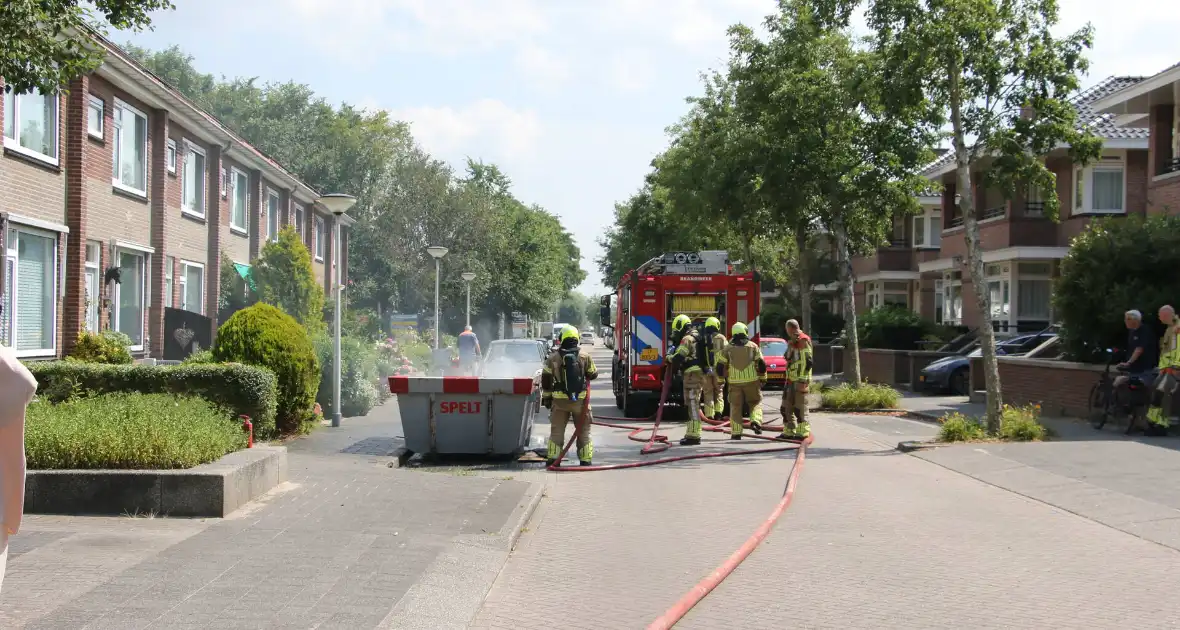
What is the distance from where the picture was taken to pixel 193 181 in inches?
996

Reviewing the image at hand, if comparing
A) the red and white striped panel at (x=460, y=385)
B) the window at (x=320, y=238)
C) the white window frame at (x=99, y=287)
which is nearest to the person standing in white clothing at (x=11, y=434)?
the red and white striped panel at (x=460, y=385)

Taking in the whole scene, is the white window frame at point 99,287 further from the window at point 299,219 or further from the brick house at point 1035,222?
the brick house at point 1035,222

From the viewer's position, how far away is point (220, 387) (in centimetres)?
1228

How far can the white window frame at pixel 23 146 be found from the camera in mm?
16462

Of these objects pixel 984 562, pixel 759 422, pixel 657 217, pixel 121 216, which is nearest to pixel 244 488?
pixel 984 562

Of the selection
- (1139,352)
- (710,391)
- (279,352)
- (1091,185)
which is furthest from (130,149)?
(1091,185)

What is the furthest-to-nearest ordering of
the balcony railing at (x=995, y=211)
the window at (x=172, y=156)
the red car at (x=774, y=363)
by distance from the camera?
1. the balcony railing at (x=995, y=211)
2. the red car at (x=774, y=363)
3. the window at (x=172, y=156)

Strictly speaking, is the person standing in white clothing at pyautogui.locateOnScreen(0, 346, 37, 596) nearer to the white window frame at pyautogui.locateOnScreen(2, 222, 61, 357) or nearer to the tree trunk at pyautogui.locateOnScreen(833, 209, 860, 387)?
the white window frame at pyautogui.locateOnScreen(2, 222, 61, 357)

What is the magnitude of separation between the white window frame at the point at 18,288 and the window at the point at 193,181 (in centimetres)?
646

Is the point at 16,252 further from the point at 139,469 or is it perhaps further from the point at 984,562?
the point at 984,562

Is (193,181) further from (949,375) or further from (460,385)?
(949,375)

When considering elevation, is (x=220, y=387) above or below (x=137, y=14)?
below

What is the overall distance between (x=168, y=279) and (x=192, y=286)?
7.13 ft

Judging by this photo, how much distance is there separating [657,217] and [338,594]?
42.8 m
